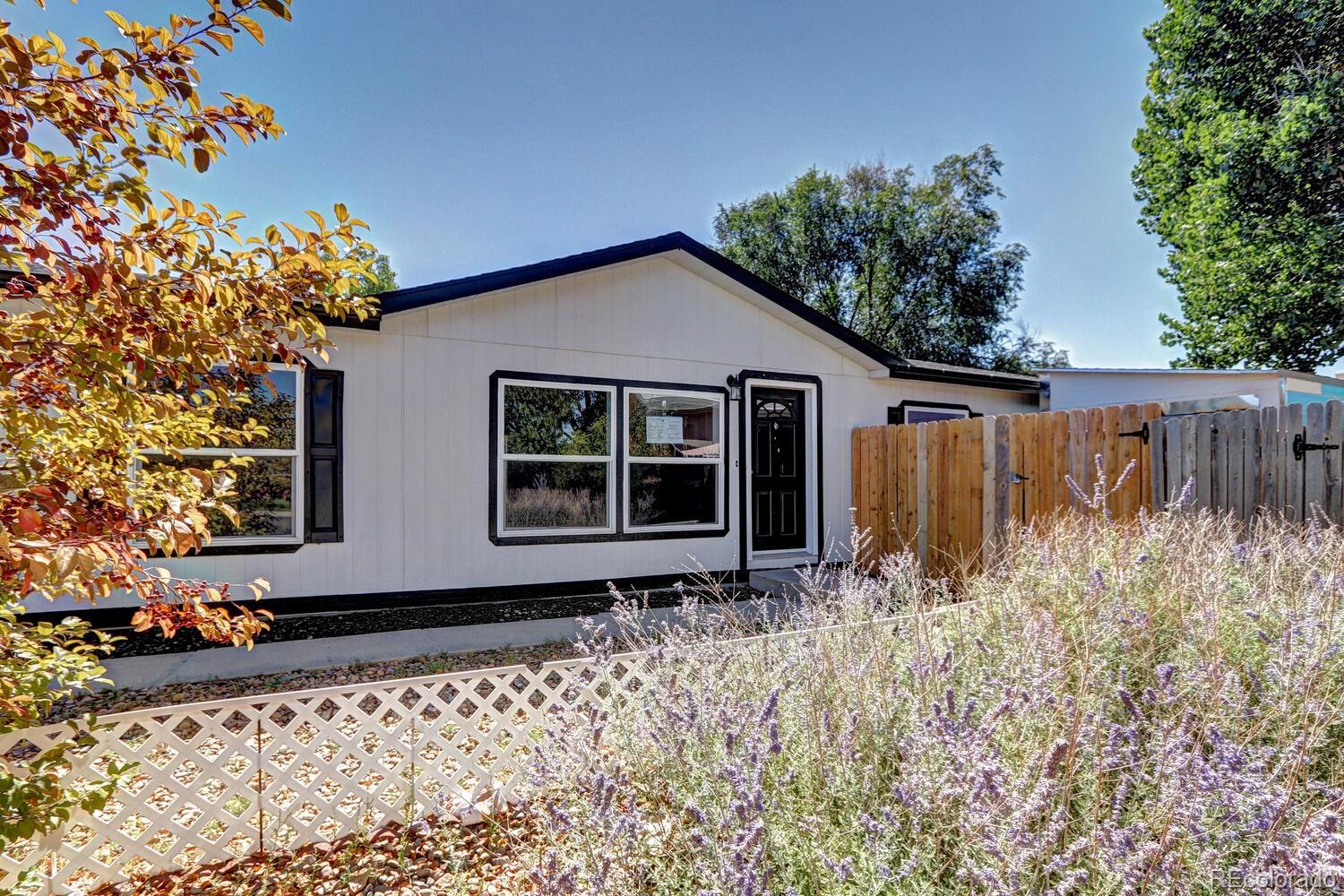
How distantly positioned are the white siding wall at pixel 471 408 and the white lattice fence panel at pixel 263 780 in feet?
10.5

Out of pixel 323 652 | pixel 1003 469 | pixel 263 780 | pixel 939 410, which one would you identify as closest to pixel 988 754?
pixel 263 780

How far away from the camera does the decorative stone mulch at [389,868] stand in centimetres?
227

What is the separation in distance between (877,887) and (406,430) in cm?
594

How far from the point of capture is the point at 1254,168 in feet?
43.9

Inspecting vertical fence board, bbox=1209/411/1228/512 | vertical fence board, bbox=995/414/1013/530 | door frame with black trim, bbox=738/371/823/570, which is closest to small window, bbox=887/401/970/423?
door frame with black trim, bbox=738/371/823/570

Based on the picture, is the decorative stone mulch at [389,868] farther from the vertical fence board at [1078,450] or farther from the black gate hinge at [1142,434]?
the black gate hinge at [1142,434]

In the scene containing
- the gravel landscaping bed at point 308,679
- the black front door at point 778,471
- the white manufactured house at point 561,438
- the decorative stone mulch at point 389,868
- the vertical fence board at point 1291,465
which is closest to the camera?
the decorative stone mulch at point 389,868

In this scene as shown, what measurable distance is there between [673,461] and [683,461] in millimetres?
135

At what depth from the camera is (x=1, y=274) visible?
194 inches

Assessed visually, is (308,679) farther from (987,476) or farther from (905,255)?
(905,255)

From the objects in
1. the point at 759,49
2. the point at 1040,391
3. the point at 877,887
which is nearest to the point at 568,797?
the point at 877,887

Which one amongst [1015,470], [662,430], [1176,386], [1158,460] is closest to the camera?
[1158,460]

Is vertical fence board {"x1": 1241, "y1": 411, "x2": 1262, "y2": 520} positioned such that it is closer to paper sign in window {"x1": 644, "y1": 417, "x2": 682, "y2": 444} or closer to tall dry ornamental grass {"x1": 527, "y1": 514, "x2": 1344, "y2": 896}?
tall dry ornamental grass {"x1": 527, "y1": 514, "x2": 1344, "y2": 896}

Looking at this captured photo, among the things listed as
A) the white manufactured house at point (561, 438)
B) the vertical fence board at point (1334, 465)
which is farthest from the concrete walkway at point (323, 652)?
the vertical fence board at point (1334, 465)
